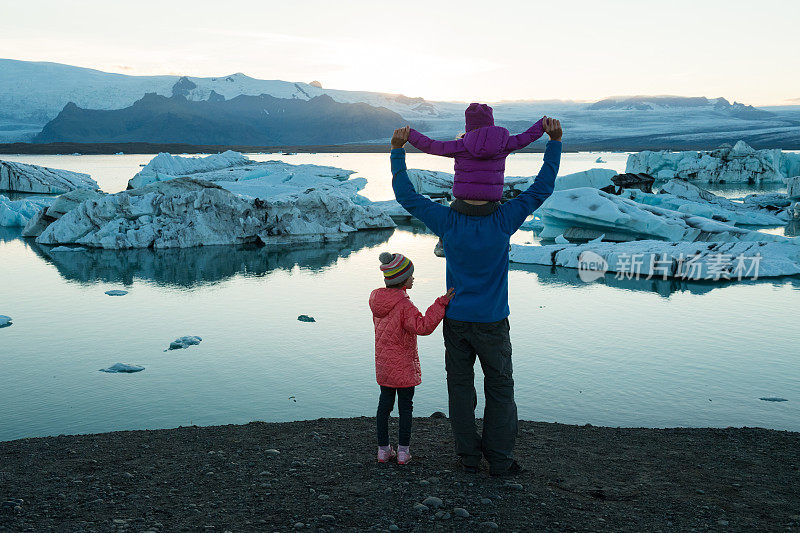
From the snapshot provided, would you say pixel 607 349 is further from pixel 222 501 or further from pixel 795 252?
pixel 795 252

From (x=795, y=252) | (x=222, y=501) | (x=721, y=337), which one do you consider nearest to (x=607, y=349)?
(x=721, y=337)

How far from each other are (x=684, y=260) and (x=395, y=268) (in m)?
10.2

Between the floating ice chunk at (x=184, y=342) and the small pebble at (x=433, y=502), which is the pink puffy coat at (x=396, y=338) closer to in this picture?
the small pebble at (x=433, y=502)

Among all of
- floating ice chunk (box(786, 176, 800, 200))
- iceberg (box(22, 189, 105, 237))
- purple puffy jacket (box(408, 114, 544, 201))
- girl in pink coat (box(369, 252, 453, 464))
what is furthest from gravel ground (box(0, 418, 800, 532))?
floating ice chunk (box(786, 176, 800, 200))

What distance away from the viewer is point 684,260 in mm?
12617

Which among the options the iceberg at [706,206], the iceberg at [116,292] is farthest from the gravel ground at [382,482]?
the iceberg at [706,206]

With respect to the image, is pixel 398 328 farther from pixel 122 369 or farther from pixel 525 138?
pixel 122 369

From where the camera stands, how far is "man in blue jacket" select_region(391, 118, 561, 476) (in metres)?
3.70

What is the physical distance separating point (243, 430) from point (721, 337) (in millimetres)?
6099

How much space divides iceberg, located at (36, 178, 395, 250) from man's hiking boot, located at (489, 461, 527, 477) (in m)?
13.9

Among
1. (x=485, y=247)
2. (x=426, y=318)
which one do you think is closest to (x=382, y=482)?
(x=426, y=318)

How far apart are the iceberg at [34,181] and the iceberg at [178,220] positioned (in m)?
17.4

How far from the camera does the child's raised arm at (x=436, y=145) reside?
3736mm

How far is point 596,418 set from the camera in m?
5.62
